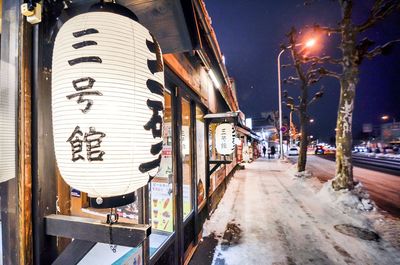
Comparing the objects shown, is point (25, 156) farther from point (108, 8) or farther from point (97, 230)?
point (108, 8)

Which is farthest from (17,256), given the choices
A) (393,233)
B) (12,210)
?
(393,233)

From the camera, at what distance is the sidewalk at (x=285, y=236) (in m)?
4.96

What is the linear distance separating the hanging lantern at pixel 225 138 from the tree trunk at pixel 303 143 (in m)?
9.79

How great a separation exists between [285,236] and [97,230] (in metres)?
6.06

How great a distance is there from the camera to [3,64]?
1.75 m

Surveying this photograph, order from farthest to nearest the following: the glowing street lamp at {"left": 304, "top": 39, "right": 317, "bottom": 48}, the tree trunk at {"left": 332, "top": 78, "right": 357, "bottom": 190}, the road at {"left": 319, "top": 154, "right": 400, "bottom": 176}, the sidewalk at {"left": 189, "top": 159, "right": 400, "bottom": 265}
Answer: the road at {"left": 319, "top": 154, "right": 400, "bottom": 176}, the glowing street lamp at {"left": 304, "top": 39, "right": 317, "bottom": 48}, the tree trunk at {"left": 332, "top": 78, "right": 357, "bottom": 190}, the sidewalk at {"left": 189, "top": 159, "right": 400, "bottom": 265}

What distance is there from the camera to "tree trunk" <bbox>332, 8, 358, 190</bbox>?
9.12m

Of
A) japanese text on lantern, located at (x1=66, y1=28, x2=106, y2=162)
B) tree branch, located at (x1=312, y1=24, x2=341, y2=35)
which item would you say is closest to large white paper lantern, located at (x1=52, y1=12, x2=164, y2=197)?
japanese text on lantern, located at (x1=66, y1=28, x2=106, y2=162)

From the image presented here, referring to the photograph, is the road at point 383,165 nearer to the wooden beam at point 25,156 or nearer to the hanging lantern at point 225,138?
the hanging lantern at point 225,138

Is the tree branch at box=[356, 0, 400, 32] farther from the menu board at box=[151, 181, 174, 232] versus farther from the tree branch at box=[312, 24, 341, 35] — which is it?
the menu board at box=[151, 181, 174, 232]

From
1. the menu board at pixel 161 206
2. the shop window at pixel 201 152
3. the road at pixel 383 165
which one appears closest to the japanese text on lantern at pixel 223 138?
the shop window at pixel 201 152

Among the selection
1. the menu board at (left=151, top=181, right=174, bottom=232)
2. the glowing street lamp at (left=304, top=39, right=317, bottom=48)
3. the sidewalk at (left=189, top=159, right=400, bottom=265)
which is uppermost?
the glowing street lamp at (left=304, top=39, right=317, bottom=48)

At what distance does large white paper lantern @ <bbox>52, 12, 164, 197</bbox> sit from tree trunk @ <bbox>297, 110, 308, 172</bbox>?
16.1 meters

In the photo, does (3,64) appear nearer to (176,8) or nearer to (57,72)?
(57,72)
